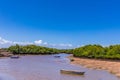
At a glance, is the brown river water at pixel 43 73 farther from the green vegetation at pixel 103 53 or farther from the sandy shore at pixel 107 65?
the green vegetation at pixel 103 53

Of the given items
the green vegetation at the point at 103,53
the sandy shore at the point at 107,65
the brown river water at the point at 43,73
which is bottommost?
the brown river water at the point at 43,73

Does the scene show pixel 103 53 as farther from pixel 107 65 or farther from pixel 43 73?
pixel 43 73

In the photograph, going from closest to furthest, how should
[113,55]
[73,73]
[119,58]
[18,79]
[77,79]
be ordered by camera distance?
1. [18,79]
2. [77,79]
3. [73,73]
4. [119,58]
5. [113,55]

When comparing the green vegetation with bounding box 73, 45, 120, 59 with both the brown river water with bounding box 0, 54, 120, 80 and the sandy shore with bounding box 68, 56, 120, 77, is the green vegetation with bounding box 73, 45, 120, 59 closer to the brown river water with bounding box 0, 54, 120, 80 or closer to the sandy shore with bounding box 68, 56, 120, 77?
the sandy shore with bounding box 68, 56, 120, 77

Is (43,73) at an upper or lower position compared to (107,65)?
lower

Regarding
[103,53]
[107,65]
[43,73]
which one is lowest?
[43,73]

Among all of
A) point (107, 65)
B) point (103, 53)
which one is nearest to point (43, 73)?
point (107, 65)

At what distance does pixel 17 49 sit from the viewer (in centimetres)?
19025

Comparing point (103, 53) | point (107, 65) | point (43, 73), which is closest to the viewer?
point (43, 73)

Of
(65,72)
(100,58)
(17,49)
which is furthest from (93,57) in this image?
(17,49)

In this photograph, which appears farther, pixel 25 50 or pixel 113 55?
pixel 25 50

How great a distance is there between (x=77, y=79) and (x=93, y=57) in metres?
69.4

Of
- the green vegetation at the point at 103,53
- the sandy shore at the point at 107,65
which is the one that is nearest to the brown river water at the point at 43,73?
the sandy shore at the point at 107,65

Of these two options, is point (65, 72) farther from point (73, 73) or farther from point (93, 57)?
point (93, 57)
